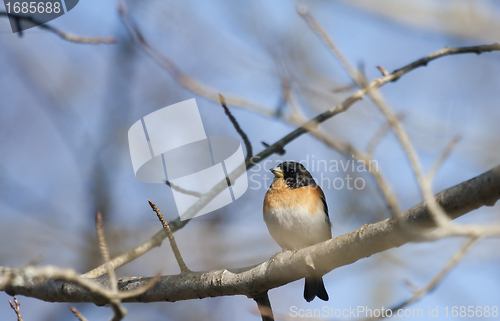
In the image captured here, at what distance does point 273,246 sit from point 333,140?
4163 mm

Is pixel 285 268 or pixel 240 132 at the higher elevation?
pixel 240 132

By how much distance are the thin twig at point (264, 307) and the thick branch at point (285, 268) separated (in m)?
0.07

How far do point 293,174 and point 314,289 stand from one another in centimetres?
153

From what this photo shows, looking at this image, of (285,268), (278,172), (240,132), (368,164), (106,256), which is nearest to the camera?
(368,164)

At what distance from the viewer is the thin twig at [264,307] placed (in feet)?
11.9

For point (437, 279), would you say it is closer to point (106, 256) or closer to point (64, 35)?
point (106, 256)

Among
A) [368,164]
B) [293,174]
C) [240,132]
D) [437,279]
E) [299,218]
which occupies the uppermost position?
[293,174]

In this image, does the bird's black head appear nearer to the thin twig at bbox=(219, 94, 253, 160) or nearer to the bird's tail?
the bird's tail

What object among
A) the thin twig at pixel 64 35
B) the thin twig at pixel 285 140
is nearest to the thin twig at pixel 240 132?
the thin twig at pixel 285 140

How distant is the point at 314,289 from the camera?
5.49m

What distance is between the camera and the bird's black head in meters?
5.76

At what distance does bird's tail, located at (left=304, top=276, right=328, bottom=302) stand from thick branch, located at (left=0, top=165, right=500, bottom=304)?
199cm

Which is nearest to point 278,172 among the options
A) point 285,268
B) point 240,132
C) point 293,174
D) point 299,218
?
point 293,174

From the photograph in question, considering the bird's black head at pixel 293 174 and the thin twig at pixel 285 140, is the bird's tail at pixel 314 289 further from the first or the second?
the thin twig at pixel 285 140
